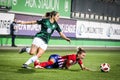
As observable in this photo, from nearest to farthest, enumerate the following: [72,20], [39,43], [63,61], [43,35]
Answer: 1. [39,43]
2. [43,35]
3. [63,61]
4. [72,20]

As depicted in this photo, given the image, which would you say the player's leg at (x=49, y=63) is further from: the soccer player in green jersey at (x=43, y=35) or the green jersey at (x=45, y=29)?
the green jersey at (x=45, y=29)

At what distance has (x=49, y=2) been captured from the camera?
31.0m

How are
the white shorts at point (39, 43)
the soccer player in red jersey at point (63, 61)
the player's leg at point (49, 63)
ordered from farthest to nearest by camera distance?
the player's leg at point (49, 63) → the soccer player in red jersey at point (63, 61) → the white shorts at point (39, 43)

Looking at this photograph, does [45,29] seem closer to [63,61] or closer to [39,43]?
[39,43]

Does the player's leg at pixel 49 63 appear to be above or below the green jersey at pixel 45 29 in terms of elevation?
below

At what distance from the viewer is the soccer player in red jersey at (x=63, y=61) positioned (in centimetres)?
1200

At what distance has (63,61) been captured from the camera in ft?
40.6

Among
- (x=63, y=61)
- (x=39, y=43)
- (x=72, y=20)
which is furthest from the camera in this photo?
(x=72, y=20)

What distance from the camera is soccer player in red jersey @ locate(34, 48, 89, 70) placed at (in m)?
12.0

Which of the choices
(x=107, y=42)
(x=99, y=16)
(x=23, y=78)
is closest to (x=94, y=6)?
(x=99, y=16)

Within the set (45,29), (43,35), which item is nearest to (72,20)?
(45,29)

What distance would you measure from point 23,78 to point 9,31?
55.0ft

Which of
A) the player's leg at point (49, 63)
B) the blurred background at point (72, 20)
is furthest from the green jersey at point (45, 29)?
the blurred background at point (72, 20)

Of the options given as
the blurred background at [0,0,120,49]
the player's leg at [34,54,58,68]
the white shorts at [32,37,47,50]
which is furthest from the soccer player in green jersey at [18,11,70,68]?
the blurred background at [0,0,120,49]
